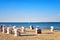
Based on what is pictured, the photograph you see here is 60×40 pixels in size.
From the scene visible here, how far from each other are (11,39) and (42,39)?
4259 mm

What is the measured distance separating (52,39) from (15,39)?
5.12m

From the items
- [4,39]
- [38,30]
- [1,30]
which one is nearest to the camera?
[4,39]

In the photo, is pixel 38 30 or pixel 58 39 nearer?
pixel 58 39

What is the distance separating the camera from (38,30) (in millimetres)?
35969

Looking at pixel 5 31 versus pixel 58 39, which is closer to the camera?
pixel 58 39

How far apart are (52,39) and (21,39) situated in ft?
14.1

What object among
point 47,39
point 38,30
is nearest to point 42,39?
point 47,39

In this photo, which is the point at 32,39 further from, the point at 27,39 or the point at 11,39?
the point at 11,39

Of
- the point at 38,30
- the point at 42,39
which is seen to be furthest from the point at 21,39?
the point at 38,30

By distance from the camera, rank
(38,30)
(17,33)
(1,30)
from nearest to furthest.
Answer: (17,33) → (38,30) → (1,30)

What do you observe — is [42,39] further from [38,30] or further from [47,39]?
[38,30]

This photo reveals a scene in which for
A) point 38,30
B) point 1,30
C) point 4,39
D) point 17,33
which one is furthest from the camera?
point 1,30

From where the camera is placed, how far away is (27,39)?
27.2m

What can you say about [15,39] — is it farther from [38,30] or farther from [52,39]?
[38,30]
